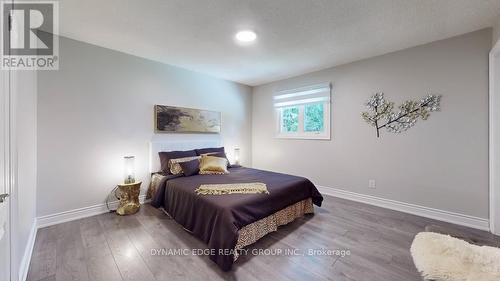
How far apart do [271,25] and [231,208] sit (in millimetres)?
2003

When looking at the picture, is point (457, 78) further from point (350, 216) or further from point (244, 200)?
point (244, 200)

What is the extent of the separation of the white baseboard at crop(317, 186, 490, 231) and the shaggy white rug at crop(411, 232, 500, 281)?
77.4 inches

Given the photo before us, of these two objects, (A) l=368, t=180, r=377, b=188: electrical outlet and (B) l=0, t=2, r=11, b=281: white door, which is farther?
(A) l=368, t=180, r=377, b=188: electrical outlet

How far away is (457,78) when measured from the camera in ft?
8.20

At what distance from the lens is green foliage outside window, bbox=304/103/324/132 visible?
3812 mm

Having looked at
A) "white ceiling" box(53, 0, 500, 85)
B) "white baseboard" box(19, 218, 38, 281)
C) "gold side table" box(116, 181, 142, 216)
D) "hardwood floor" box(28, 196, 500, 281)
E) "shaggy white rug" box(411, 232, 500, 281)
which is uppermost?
"white ceiling" box(53, 0, 500, 85)

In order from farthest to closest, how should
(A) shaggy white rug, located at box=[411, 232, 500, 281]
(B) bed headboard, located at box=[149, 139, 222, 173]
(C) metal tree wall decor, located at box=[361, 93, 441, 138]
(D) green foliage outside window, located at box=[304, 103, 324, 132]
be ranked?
(D) green foliage outside window, located at box=[304, 103, 324, 132] < (B) bed headboard, located at box=[149, 139, 222, 173] < (C) metal tree wall decor, located at box=[361, 93, 441, 138] < (A) shaggy white rug, located at box=[411, 232, 500, 281]

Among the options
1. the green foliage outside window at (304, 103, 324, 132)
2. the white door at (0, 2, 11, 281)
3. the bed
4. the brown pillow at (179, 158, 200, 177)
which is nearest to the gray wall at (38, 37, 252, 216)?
the brown pillow at (179, 158, 200, 177)

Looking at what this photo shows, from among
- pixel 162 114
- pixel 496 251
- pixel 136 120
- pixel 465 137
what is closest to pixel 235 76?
pixel 162 114

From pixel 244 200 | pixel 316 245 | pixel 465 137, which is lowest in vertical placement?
pixel 316 245

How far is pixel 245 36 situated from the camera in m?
2.49

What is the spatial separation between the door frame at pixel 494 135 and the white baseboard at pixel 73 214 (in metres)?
4.73

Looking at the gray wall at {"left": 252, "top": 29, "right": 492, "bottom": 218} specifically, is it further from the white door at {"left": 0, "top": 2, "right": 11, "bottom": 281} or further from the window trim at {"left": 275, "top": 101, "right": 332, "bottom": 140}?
the white door at {"left": 0, "top": 2, "right": 11, "bottom": 281}

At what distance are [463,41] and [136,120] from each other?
456cm
